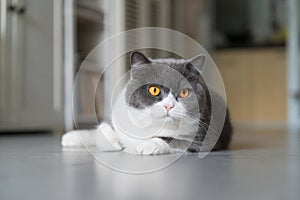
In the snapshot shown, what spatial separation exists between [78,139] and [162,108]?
479mm

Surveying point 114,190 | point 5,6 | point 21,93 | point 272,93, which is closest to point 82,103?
point 21,93

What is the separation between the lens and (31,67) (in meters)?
2.37

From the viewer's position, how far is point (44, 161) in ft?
3.57

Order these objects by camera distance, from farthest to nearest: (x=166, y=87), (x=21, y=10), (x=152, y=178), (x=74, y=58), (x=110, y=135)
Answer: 1. (x=74, y=58)
2. (x=21, y=10)
3. (x=110, y=135)
4. (x=166, y=87)
5. (x=152, y=178)

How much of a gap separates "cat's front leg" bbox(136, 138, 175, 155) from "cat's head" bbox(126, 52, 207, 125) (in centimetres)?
9

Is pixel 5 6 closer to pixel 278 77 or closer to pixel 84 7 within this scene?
pixel 84 7

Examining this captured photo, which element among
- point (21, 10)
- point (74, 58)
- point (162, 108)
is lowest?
point (162, 108)

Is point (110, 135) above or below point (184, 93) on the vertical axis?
below

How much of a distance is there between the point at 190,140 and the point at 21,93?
1430 mm

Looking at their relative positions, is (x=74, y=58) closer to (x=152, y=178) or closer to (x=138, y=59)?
(x=138, y=59)

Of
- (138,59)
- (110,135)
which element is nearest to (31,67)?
(110,135)

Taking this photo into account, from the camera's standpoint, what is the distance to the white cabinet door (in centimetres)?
223

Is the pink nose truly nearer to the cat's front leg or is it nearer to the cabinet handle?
the cat's front leg

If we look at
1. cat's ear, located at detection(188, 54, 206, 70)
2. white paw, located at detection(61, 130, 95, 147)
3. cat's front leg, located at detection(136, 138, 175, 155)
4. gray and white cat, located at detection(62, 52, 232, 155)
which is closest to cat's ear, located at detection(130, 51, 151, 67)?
gray and white cat, located at detection(62, 52, 232, 155)
